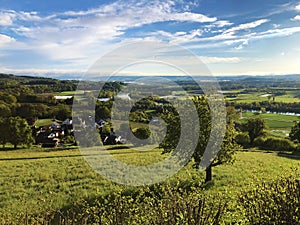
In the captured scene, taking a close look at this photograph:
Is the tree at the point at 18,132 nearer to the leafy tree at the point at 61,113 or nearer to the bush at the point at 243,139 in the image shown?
the leafy tree at the point at 61,113

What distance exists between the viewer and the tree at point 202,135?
15008 millimetres

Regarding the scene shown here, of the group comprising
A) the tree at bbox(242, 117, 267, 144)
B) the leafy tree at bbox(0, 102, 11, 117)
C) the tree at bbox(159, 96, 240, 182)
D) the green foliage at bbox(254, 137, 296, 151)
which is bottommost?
the green foliage at bbox(254, 137, 296, 151)

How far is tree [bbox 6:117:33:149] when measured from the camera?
141 feet

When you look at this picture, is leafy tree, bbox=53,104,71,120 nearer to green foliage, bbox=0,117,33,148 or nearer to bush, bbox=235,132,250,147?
green foliage, bbox=0,117,33,148

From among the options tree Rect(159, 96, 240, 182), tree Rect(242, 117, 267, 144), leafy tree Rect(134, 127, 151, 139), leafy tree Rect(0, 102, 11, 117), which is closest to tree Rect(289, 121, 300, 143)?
tree Rect(242, 117, 267, 144)

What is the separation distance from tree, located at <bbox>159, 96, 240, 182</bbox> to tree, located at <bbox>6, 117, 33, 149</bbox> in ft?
113

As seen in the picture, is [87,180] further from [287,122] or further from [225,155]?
[287,122]

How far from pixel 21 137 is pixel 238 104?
95309 mm

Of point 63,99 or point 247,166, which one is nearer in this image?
point 247,166

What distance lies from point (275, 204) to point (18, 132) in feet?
144

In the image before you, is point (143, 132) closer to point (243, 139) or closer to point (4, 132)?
point (243, 139)

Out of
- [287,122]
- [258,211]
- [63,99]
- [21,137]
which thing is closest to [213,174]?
[258,211]

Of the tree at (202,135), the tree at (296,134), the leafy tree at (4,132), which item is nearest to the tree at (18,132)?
the leafy tree at (4,132)

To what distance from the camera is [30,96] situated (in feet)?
330
